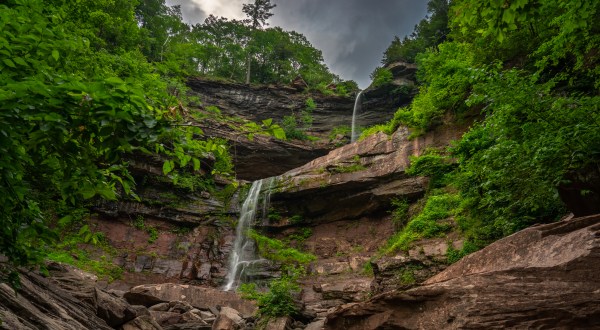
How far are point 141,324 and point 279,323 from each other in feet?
12.7

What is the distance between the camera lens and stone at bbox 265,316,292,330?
11.2 meters

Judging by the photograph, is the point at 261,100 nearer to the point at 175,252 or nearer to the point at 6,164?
the point at 175,252

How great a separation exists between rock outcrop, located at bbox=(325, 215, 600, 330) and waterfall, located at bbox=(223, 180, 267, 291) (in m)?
15.0

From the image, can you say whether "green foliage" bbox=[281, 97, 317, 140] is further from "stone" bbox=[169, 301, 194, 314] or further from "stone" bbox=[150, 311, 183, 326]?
"stone" bbox=[150, 311, 183, 326]

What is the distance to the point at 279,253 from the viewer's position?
762 inches

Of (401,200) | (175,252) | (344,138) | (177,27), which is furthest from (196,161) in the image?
(177,27)

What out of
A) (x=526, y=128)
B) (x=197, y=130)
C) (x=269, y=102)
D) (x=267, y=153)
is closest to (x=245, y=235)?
(x=267, y=153)

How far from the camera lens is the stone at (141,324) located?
29.1 ft

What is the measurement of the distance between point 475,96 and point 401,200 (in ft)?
38.6

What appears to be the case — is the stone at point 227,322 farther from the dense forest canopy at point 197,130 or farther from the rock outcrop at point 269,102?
the rock outcrop at point 269,102

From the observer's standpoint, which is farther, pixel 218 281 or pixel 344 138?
pixel 344 138

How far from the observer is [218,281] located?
20.6 metres

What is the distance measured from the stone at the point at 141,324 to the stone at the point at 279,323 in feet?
10.4

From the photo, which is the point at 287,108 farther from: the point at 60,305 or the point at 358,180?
the point at 60,305
